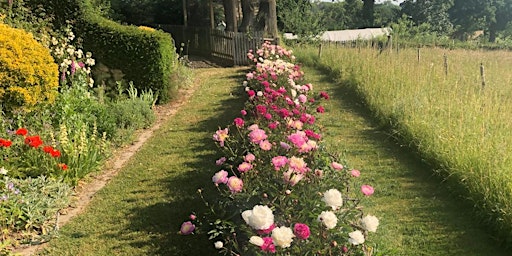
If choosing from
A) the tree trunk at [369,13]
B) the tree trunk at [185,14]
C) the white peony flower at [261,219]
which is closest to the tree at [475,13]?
the tree trunk at [369,13]

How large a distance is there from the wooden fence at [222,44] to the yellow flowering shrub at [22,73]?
7.02 metres

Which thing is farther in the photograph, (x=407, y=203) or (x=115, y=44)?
(x=115, y=44)

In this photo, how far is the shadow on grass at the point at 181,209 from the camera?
373cm

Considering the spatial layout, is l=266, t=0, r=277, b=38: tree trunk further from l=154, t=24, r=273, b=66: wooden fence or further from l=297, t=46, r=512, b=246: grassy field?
l=297, t=46, r=512, b=246: grassy field

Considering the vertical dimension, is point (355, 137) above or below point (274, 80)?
below

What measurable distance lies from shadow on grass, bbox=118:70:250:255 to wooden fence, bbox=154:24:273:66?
7.37 meters

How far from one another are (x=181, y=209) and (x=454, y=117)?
156 inches

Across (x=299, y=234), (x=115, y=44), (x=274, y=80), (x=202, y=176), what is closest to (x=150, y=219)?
(x=202, y=176)

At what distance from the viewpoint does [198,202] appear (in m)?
4.52

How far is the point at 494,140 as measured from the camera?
4.89 m

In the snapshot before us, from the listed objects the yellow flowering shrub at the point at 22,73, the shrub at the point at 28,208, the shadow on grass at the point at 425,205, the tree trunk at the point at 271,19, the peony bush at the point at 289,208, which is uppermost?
the tree trunk at the point at 271,19

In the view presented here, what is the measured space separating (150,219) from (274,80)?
11.0 ft

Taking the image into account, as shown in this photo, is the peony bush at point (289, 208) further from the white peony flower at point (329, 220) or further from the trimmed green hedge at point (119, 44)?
the trimmed green hedge at point (119, 44)

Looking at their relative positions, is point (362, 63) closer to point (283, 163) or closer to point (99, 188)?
point (99, 188)
